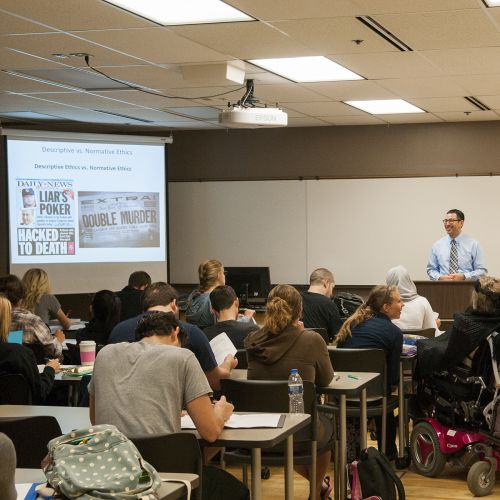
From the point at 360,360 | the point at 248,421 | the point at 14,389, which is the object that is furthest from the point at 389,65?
the point at 248,421

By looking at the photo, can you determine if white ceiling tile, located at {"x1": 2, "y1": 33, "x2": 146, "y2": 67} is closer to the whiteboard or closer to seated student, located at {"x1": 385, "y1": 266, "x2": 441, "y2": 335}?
seated student, located at {"x1": 385, "y1": 266, "x2": 441, "y2": 335}

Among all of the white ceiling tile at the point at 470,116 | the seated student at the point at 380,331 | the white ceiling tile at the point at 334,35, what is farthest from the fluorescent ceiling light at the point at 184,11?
the white ceiling tile at the point at 470,116

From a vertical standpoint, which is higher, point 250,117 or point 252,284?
point 250,117

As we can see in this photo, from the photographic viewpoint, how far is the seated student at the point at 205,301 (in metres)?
6.65

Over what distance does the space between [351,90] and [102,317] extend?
3.36m

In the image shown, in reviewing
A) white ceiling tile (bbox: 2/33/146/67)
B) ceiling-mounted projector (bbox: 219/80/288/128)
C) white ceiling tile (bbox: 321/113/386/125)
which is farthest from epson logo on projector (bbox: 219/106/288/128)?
white ceiling tile (bbox: 321/113/386/125)

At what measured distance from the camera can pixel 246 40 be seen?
21.2ft

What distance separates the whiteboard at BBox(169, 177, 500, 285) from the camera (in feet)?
37.2

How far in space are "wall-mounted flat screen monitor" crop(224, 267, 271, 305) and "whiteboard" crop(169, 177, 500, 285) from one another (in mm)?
747

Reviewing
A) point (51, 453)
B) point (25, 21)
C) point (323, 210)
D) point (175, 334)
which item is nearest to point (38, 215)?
point (323, 210)

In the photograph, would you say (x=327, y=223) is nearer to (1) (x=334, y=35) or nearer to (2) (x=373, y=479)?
(1) (x=334, y=35)

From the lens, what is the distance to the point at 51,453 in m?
2.69

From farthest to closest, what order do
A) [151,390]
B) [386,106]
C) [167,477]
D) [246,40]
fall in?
[386,106]
[246,40]
[151,390]
[167,477]

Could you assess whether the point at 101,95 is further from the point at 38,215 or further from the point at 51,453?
the point at 51,453
